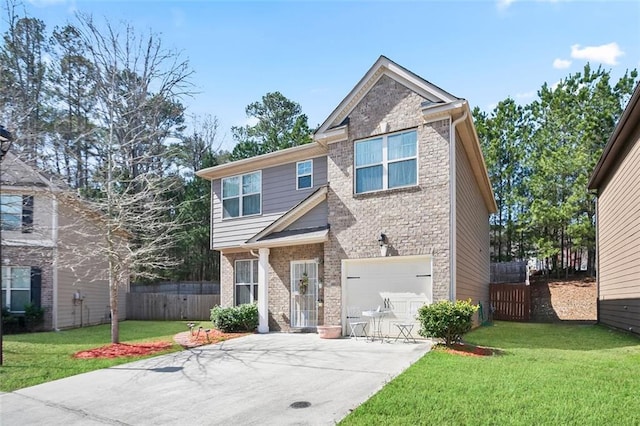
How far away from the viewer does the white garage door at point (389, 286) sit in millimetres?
11203

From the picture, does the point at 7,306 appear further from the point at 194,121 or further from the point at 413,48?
the point at 194,121

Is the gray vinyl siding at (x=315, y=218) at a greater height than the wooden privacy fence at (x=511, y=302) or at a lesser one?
greater

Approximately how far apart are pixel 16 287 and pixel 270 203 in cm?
1017

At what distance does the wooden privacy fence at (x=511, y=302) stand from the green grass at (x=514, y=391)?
1087 centimetres

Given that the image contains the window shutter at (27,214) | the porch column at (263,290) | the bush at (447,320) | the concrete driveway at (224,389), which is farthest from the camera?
the window shutter at (27,214)

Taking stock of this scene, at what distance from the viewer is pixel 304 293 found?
13.5 meters

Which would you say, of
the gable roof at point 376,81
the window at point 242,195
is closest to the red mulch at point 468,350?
the gable roof at point 376,81

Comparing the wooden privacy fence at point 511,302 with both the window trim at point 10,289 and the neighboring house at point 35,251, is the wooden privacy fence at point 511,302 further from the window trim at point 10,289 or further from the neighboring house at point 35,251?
the window trim at point 10,289

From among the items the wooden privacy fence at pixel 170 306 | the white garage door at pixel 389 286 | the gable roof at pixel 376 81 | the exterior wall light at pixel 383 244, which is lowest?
the wooden privacy fence at pixel 170 306

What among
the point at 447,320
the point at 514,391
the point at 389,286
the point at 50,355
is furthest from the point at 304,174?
the point at 514,391

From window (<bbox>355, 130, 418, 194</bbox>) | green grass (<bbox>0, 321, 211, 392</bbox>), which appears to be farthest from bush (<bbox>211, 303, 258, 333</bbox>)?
window (<bbox>355, 130, 418, 194</bbox>)

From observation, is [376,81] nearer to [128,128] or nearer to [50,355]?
[128,128]

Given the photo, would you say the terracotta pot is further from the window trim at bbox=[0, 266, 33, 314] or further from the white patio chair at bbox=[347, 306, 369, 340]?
the window trim at bbox=[0, 266, 33, 314]

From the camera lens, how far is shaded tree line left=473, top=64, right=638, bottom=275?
22.6 meters
